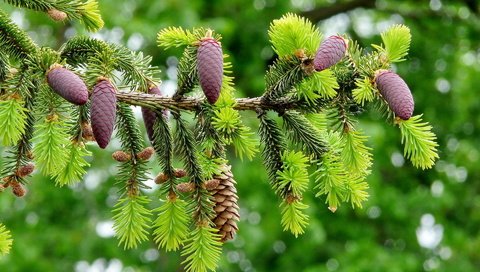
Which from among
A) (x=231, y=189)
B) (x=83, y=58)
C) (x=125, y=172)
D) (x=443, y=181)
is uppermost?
(x=83, y=58)

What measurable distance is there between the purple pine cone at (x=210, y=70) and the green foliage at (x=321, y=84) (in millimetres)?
195

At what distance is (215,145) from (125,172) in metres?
0.24

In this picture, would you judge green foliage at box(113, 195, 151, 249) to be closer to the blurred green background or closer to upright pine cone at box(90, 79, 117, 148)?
upright pine cone at box(90, 79, 117, 148)

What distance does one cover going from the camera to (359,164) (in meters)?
1.73

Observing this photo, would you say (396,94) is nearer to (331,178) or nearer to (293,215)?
(331,178)

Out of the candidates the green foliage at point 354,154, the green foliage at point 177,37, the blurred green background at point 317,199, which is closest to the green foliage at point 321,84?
the green foliage at point 354,154

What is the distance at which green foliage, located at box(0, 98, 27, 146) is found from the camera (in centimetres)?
153

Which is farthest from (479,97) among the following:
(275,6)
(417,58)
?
(275,6)

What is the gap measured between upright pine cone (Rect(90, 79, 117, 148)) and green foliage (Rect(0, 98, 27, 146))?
6.6 inches

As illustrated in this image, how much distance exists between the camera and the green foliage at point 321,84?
1603 millimetres

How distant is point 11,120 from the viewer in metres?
1.54

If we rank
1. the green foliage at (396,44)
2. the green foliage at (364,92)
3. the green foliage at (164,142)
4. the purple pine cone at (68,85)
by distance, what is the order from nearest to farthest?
the purple pine cone at (68,85), the green foliage at (364,92), the green foliage at (396,44), the green foliage at (164,142)

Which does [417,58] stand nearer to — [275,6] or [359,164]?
[275,6]

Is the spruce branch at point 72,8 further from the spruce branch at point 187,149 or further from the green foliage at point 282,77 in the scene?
the green foliage at point 282,77
